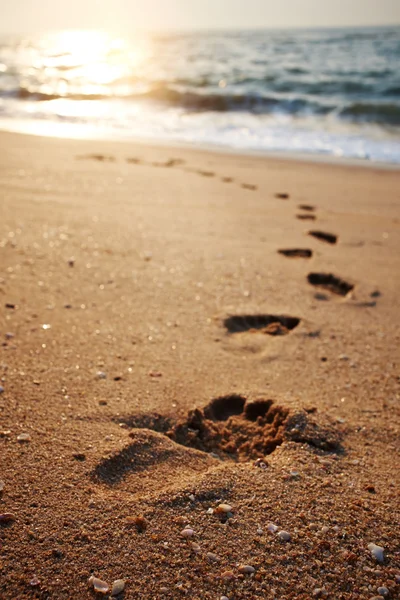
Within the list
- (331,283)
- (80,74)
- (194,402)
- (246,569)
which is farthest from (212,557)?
(80,74)

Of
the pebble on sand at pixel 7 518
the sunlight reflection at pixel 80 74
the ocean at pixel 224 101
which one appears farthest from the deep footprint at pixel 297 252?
the sunlight reflection at pixel 80 74

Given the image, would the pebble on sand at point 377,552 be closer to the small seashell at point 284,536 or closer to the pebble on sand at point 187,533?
the small seashell at point 284,536

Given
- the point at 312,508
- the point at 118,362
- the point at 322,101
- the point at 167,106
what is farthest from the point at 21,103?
the point at 312,508

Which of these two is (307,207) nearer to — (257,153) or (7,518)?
(257,153)

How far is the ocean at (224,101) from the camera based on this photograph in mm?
7367

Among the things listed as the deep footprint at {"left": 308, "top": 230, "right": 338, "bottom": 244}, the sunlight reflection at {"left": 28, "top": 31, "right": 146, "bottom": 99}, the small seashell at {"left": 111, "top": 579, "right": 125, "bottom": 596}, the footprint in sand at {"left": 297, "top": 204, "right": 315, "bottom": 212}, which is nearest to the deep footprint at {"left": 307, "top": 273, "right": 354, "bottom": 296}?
the deep footprint at {"left": 308, "top": 230, "right": 338, "bottom": 244}

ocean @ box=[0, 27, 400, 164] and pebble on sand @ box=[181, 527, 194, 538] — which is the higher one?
ocean @ box=[0, 27, 400, 164]

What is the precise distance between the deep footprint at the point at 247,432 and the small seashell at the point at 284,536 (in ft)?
1.03

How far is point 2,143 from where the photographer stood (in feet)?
17.7

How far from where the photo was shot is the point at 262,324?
2.45m

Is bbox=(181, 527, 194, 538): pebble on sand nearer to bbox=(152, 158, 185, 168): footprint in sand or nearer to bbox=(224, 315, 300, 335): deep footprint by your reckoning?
bbox=(224, 315, 300, 335): deep footprint

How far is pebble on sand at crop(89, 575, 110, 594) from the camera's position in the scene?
118 centimetres

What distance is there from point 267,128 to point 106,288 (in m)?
6.35

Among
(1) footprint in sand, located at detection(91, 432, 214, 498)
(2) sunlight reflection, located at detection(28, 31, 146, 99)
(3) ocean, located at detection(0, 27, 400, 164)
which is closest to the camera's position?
(1) footprint in sand, located at detection(91, 432, 214, 498)
